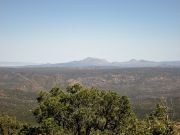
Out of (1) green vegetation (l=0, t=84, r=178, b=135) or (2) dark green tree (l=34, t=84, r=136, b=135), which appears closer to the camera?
(1) green vegetation (l=0, t=84, r=178, b=135)

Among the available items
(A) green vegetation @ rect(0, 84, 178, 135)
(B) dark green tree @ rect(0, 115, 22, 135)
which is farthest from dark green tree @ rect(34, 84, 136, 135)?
(B) dark green tree @ rect(0, 115, 22, 135)

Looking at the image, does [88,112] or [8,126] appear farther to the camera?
[8,126]

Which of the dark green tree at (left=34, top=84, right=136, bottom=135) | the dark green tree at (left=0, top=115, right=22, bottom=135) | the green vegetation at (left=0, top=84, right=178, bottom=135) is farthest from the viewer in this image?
the dark green tree at (left=0, top=115, right=22, bottom=135)

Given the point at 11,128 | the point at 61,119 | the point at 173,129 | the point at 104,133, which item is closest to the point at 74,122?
the point at 61,119

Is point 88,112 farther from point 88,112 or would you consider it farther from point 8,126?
point 8,126

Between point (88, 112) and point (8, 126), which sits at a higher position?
point (88, 112)

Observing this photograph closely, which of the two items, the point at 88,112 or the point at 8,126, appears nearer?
the point at 88,112

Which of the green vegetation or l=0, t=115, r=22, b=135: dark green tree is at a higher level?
the green vegetation

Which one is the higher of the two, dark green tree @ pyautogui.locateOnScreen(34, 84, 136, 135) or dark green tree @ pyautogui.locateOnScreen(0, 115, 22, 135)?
dark green tree @ pyautogui.locateOnScreen(34, 84, 136, 135)

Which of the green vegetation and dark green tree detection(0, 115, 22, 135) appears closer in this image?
the green vegetation

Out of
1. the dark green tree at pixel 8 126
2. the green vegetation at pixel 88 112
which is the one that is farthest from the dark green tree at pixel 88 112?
the dark green tree at pixel 8 126

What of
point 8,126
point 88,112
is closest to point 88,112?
point 88,112

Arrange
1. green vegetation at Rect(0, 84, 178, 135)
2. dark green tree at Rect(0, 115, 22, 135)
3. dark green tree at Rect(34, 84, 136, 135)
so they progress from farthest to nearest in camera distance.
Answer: dark green tree at Rect(0, 115, 22, 135), dark green tree at Rect(34, 84, 136, 135), green vegetation at Rect(0, 84, 178, 135)

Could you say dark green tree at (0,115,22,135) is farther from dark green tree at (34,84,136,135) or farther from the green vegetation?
dark green tree at (34,84,136,135)
